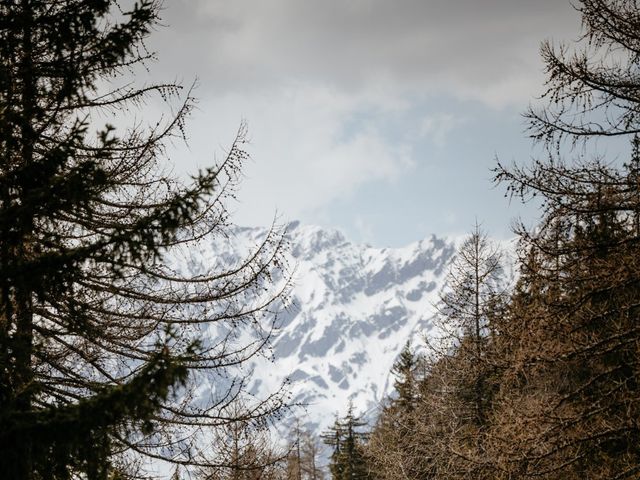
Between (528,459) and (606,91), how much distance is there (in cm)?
366

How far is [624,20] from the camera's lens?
5.32 m

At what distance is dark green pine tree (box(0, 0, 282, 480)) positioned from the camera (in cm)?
331

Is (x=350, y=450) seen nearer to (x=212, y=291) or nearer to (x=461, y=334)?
(x=461, y=334)

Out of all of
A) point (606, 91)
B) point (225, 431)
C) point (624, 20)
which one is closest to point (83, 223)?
point (225, 431)

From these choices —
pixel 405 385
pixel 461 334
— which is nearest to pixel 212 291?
pixel 461 334

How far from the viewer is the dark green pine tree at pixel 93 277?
10.8 ft

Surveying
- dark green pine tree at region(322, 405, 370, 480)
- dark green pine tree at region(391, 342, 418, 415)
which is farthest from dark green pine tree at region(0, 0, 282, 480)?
dark green pine tree at region(322, 405, 370, 480)

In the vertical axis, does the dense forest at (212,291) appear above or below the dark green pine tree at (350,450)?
above

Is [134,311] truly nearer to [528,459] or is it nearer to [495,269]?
[528,459]

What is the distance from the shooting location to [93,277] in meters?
4.89

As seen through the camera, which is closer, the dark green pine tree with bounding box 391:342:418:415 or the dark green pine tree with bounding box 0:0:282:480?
the dark green pine tree with bounding box 0:0:282:480

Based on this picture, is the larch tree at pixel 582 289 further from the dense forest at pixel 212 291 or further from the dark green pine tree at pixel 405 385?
the dark green pine tree at pixel 405 385

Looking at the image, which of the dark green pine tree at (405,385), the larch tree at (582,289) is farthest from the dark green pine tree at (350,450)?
the larch tree at (582,289)

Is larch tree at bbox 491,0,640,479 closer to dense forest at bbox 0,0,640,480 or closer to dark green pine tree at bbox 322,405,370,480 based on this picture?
dense forest at bbox 0,0,640,480
